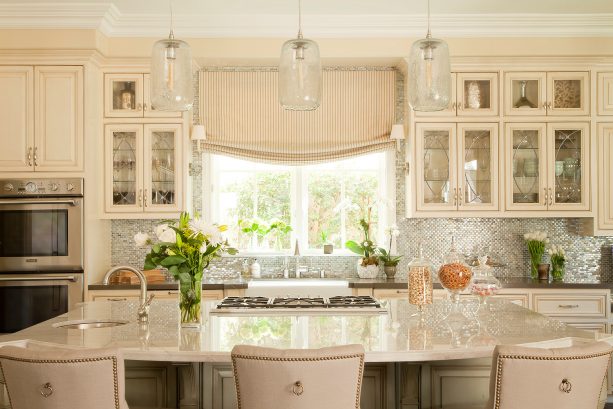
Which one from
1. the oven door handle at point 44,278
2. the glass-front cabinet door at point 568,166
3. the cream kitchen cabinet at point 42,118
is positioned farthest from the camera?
the glass-front cabinet door at point 568,166

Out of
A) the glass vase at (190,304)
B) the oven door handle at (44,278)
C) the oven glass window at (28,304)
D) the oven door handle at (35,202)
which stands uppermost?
the oven door handle at (35,202)

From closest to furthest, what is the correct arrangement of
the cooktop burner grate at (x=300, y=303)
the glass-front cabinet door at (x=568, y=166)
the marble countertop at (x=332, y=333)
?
the marble countertop at (x=332, y=333) → the cooktop burner grate at (x=300, y=303) → the glass-front cabinet door at (x=568, y=166)

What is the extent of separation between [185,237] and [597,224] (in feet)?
11.7

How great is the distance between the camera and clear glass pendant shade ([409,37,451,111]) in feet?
9.71

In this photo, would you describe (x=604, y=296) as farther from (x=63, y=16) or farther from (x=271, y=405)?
(x=63, y=16)

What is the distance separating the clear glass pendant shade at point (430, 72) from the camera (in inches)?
117

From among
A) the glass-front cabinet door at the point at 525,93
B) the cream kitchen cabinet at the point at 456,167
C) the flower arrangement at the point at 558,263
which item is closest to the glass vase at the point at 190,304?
the cream kitchen cabinet at the point at 456,167

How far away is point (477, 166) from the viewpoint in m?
5.31

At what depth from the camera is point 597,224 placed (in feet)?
17.3

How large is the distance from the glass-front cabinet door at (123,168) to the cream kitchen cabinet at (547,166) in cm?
281

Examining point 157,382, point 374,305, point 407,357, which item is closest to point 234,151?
point 374,305

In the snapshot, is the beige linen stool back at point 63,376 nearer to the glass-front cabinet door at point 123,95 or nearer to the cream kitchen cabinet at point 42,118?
the cream kitchen cabinet at point 42,118

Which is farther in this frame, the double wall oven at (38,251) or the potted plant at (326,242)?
the potted plant at (326,242)

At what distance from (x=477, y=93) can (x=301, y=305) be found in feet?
8.69
